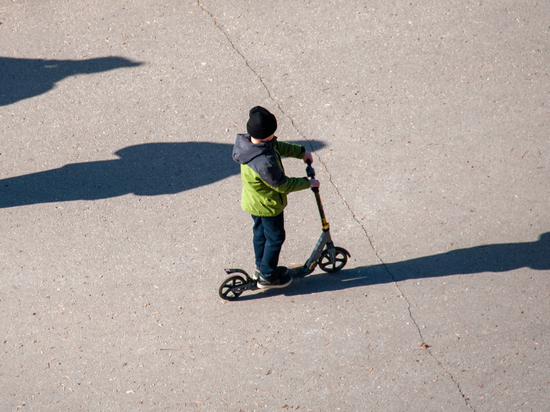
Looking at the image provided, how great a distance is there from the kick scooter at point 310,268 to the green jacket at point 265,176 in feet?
2.18

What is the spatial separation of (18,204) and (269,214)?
3161mm

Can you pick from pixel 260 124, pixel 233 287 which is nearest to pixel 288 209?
pixel 233 287

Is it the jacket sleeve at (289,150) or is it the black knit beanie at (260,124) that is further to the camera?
the jacket sleeve at (289,150)

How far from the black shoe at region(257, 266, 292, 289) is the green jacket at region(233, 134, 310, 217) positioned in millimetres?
775

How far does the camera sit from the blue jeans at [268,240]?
193 inches

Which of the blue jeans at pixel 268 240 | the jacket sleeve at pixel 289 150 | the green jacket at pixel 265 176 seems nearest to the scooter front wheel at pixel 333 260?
the blue jeans at pixel 268 240

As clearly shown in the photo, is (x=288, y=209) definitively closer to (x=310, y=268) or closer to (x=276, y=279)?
(x=310, y=268)

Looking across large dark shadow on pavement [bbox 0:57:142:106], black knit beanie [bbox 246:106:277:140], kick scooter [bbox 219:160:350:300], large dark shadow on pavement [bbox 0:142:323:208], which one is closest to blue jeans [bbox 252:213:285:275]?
kick scooter [bbox 219:160:350:300]

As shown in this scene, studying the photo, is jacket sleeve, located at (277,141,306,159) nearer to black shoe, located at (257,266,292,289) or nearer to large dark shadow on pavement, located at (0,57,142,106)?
black shoe, located at (257,266,292,289)

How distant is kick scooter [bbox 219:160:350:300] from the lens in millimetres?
5195

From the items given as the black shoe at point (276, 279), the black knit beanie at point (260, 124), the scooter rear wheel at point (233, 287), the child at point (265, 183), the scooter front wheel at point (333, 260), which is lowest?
the scooter rear wheel at point (233, 287)

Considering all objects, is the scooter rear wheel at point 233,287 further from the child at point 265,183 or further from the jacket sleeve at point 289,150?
the jacket sleeve at point 289,150

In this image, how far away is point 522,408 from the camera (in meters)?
4.73

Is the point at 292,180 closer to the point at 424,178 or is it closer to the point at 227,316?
the point at 227,316
